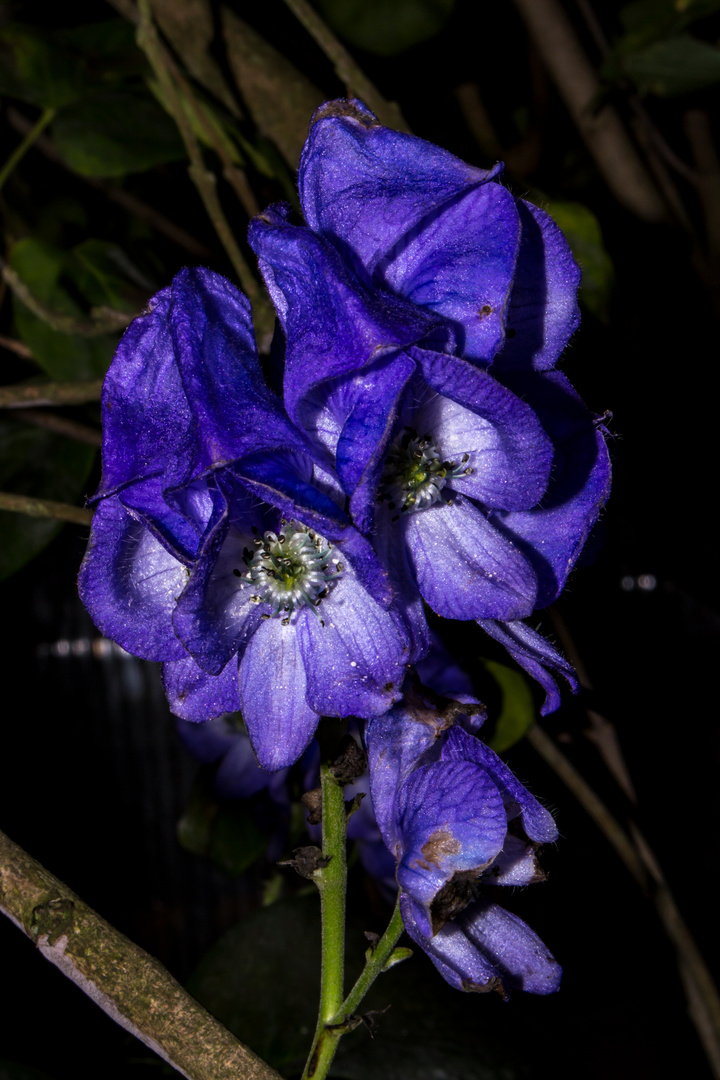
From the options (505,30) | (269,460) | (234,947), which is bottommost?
(234,947)

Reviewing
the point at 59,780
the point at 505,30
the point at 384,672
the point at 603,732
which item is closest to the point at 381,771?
the point at 384,672

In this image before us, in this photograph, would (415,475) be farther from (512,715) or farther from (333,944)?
(512,715)

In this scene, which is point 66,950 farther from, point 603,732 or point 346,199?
point 603,732

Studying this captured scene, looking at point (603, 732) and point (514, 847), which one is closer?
point (514, 847)

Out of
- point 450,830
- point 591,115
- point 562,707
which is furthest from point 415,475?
point 591,115

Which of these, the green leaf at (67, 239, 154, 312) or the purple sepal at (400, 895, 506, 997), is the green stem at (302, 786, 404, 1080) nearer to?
the purple sepal at (400, 895, 506, 997)

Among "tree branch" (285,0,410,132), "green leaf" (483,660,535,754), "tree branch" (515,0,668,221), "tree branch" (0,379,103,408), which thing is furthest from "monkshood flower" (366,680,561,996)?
"tree branch" (515,0,668,221)

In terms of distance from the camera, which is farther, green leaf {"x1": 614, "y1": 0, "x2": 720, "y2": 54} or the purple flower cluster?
green leaf {"x1": 614, "y1": 0, "x2": 720, "y2": 54}
